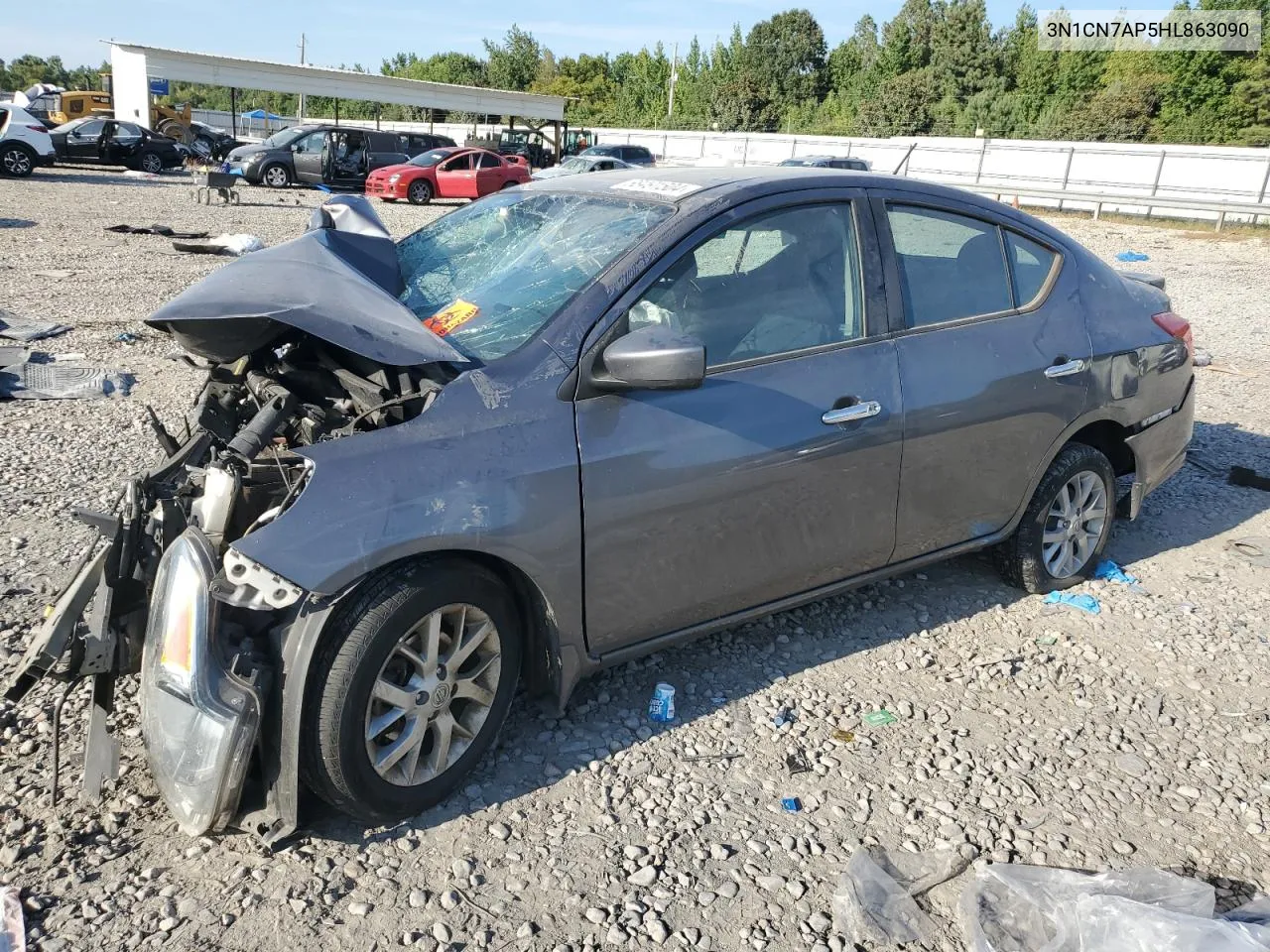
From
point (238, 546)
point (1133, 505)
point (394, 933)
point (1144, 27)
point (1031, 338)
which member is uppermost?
point (1144, 27)

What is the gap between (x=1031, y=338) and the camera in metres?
4.08

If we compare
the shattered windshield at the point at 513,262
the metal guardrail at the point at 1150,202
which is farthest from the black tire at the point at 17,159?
the shattered windshield at the point at 513,262

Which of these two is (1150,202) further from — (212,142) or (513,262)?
(212,142)

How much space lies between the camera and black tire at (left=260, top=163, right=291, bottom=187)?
24.4 metres

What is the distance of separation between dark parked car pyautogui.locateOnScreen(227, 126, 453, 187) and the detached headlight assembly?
79.8ft

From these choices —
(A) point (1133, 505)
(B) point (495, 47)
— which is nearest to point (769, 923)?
(A) point (1133, 505)

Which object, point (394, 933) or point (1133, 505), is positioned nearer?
point (394, 933)

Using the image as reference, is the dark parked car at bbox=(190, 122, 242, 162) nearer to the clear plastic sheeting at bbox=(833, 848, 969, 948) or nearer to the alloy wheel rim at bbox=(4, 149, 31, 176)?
the alloy wheel rim at bbox=(4, 149, 31, 176)

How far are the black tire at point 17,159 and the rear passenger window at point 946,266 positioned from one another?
77.7ft

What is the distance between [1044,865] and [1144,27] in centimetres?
5938

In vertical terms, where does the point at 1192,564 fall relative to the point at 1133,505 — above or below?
below

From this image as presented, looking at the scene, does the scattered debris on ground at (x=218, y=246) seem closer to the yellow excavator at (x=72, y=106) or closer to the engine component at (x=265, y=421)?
the engine component at (x=265, y=421)

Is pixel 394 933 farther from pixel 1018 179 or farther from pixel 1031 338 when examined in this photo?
pixel 1018 179

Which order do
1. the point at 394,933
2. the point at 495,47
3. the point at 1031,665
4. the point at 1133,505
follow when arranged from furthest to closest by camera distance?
the point at 495,47
the point at 1133,505
the point at 1031,665
the point at 394,933
